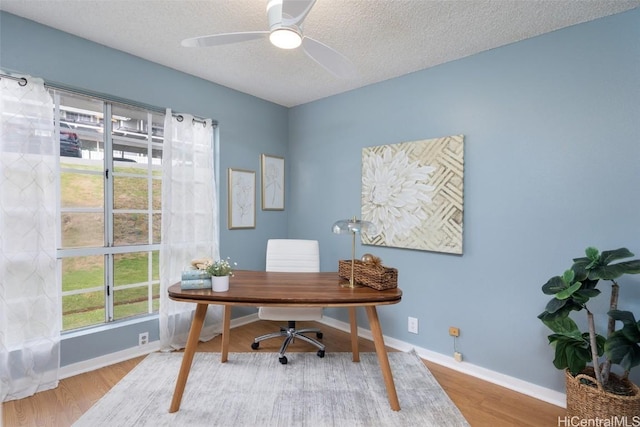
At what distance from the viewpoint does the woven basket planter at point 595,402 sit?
5.11 feet

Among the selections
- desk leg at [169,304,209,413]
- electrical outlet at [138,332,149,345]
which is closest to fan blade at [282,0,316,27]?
desk leg at [169,304,209,413]

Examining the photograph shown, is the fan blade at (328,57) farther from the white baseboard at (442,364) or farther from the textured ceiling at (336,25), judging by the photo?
the white baseboard at (442,364)

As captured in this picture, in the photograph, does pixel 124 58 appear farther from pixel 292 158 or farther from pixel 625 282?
pixel 625 282

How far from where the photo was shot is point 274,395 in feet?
6.81

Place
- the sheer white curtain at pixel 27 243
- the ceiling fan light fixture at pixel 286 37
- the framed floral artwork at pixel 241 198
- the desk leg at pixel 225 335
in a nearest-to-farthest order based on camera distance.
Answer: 1. the ceiling fan light fixture at pixel 286 37
2. the sheer white curtain at pixel 27 243
3. the desk leg at pixel 225 335
4. the framed floral artwork at pixel 241 198

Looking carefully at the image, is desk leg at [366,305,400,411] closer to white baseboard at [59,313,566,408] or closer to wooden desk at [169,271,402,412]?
wooden desk at [169,271,402,412]

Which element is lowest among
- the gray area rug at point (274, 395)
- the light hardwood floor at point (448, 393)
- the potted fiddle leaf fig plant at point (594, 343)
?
the light hardwood floor at point (448, 393)

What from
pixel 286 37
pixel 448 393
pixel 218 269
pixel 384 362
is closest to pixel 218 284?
pixel 218 269

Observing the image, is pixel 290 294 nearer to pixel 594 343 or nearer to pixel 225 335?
pixel 225 335

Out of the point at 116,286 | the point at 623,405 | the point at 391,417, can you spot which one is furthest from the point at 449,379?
the point at 116,286

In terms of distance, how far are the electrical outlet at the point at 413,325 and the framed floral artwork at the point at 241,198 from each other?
6.49 ft

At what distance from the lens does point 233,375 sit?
7.61ft

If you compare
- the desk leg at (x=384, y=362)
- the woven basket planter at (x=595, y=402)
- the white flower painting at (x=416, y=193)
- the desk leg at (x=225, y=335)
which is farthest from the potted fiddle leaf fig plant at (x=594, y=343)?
the desk leg at (x=225, y=335)

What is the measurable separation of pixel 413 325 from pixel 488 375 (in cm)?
67
